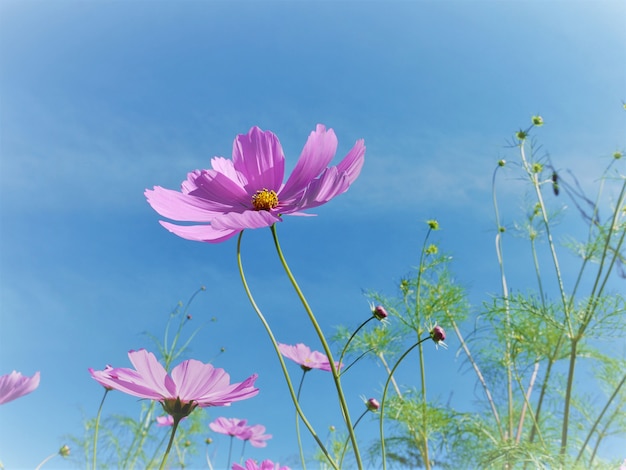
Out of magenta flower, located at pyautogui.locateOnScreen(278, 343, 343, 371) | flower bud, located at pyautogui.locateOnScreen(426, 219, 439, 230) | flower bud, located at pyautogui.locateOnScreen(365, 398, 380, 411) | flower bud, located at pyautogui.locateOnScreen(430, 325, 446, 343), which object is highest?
flower bud, located at pyautogui.locateOnScreen(426, 219, 439, 230)

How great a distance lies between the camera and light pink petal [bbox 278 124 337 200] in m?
0.49

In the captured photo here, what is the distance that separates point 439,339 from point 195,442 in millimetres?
1894

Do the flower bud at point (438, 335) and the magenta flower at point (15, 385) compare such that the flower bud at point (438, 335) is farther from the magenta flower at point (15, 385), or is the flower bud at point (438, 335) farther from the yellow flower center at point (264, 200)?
the magenta flower at point (15, 385)

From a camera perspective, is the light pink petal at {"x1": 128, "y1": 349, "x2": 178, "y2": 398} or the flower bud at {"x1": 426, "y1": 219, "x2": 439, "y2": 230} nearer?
the light pink petal at {"x1": 128, "y1": 349, "x2": 178, "y2": 398}

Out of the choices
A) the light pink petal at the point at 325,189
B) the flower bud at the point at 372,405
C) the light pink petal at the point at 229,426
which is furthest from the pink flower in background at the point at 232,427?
the light pink petal at the point at 325,189

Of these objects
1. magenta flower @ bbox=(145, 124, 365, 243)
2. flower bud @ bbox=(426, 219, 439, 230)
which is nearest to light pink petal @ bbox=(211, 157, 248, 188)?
magenta flower @ bbox=(145, 124, 365, 243)

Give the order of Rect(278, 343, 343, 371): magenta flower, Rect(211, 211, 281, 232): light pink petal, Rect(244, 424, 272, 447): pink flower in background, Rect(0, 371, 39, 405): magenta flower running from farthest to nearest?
Rect(244, 424, 272, 447): pink flower in background < Rect(278, 343, 343, 371): magenta flower < Rect(0, 371, 39, 405): magenta flower < Rect(211, 211, 281, 232): light pink petal

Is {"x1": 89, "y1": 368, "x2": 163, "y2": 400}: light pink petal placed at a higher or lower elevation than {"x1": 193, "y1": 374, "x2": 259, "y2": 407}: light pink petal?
lower

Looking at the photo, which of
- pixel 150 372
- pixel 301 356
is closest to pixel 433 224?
pixel 301 356

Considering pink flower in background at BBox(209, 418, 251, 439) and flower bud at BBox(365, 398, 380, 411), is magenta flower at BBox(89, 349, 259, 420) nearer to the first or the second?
flower bud at BBox(365, 398, 380, 411)

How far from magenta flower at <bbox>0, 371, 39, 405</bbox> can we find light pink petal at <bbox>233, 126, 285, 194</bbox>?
0.28 m

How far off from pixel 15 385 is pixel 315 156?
1.17ft

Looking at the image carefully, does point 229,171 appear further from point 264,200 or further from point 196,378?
point 196,378

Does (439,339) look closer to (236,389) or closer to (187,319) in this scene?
(236,389)
